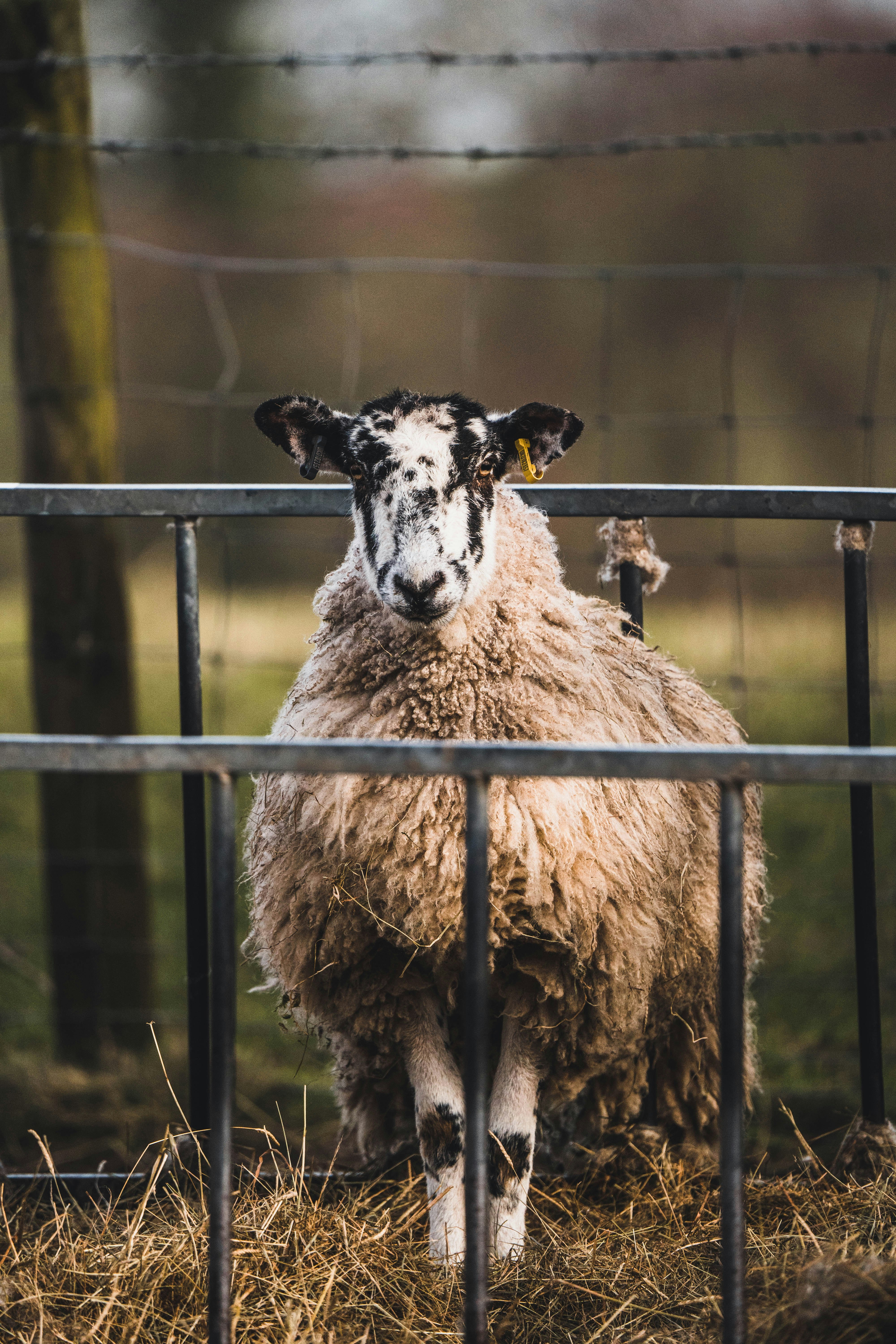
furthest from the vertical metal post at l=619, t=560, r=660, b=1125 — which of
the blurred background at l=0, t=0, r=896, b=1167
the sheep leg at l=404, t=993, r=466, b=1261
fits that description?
the blurred background at l=0, t=0, r=896, b=1167

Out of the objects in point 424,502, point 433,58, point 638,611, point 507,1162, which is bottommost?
point 507,1162

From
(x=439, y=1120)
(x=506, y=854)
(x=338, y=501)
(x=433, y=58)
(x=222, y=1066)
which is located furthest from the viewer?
(x=433, y=58)

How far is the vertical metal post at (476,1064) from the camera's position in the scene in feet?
4.37

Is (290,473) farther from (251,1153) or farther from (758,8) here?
(251,1153)

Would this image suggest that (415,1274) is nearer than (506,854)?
Yes

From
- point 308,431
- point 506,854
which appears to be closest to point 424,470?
point 308,431

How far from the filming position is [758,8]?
24.8ft

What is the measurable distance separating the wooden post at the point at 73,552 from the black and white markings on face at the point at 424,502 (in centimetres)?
183

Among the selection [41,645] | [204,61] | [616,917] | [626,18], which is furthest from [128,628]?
[626,18]

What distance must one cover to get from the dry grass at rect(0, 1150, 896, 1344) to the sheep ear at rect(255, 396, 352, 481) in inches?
56.6

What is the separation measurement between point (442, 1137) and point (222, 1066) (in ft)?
2.89

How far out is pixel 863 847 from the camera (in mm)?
2293

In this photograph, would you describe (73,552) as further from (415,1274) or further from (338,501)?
(415,1274)

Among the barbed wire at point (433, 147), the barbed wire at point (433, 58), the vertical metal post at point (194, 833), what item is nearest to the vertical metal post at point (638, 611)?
the vertical metal post at point (194, 833)
